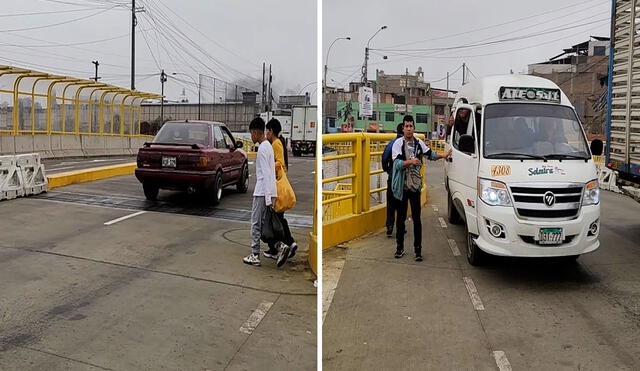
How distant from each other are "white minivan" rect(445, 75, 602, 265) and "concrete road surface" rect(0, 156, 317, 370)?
198 centimetres

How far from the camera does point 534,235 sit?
5516mm

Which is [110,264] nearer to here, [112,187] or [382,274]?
[382,274]

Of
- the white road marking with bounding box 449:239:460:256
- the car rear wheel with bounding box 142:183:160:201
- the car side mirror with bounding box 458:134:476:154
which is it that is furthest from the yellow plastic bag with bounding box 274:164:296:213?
the car rear wheel with bounding box 142:183:160:201

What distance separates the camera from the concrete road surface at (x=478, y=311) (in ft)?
12.6

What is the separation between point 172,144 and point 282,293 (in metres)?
4.99

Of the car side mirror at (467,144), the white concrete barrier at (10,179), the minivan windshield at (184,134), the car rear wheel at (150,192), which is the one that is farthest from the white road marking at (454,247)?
the white concrete barrier at (10,179)

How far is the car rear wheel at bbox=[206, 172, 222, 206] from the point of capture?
9.72m

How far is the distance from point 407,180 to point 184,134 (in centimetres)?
457

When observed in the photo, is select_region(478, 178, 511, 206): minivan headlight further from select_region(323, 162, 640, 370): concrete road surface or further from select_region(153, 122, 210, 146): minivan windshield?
select_region(153, 122, 210, 146): minivan windshield

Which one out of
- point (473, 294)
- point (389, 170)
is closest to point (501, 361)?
point (473, 294)

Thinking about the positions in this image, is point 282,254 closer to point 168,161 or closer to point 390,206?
point 390,206

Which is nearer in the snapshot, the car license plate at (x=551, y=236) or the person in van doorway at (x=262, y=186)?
the car license plate at (x=551, y=236)

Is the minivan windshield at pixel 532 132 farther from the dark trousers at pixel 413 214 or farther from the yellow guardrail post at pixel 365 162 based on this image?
the yellow guardrail post at pixel 365 162

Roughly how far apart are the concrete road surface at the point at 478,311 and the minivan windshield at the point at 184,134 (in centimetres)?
363
